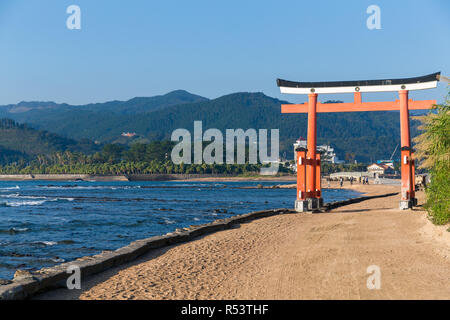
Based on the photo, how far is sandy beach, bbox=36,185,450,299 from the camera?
876 centimetres

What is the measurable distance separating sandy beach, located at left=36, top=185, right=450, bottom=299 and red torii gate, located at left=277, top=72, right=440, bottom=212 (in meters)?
7.54

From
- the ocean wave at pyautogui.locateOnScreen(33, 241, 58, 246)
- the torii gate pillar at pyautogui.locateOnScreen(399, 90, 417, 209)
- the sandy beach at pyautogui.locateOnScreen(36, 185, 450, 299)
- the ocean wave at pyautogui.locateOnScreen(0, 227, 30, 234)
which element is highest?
the torii gate pillar at pyautogui.locateOnScreen(399, 90, 417, 209)

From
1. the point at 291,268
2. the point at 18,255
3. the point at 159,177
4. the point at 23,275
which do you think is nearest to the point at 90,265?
the point at 23,275

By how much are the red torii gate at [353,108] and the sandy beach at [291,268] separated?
297 inches

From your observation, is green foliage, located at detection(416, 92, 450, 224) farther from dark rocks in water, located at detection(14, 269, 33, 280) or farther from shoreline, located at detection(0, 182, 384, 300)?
dark rocks in water, located at detection(14, 269, 33, 280)

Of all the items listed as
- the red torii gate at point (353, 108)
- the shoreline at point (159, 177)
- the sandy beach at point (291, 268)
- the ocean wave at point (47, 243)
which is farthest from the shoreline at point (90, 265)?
the shoreline at point (159, 177)

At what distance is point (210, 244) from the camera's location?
49.9 feet

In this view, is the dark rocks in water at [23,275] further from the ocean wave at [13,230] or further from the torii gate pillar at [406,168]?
the torii gate pillar at [406,168]

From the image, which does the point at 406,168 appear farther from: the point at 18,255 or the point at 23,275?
the point at 23,275

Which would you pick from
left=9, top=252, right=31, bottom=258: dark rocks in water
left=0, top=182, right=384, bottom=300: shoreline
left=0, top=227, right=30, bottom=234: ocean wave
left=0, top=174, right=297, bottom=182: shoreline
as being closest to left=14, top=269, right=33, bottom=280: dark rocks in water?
left=0, top=182, right=384, bottom=300: shoreline

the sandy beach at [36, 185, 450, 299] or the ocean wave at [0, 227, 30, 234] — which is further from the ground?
the sandy beach at [36, 185, 450, 299]

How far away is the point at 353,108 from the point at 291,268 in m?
16.0

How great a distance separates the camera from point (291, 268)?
429 inches
